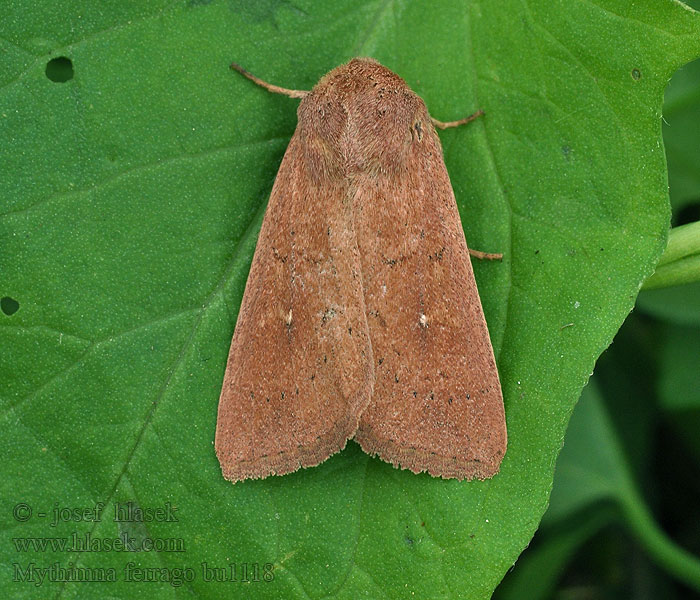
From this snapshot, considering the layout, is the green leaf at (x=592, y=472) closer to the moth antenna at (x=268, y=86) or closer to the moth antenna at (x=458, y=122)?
the moth antenna at (x=458, y=122)

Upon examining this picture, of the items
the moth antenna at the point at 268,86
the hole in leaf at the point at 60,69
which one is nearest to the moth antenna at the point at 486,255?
the moth antenna at the point at 268,86

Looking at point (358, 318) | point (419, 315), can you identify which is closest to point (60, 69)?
point (358, 318)

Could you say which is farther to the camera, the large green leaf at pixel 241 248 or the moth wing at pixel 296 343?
the moth wing at pixel 296 343

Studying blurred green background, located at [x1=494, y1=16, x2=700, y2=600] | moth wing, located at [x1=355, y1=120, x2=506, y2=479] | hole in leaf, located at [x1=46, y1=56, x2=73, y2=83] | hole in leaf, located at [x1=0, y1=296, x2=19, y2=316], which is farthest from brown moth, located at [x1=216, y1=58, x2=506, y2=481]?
blurred green background, located at [x1=494, y1=16, x2=700, y2=600]

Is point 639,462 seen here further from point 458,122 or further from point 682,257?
point 458,122

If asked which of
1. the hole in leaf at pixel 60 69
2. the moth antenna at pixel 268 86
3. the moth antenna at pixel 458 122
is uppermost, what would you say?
the hole in leaf at pixel 60 69

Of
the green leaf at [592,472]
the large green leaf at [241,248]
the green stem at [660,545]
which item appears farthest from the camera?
the green leaf at [592,472]

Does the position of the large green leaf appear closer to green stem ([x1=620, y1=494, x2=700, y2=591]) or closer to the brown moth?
the brown moth

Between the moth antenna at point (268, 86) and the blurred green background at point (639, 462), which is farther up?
the moth antenna at point (268, 86)
